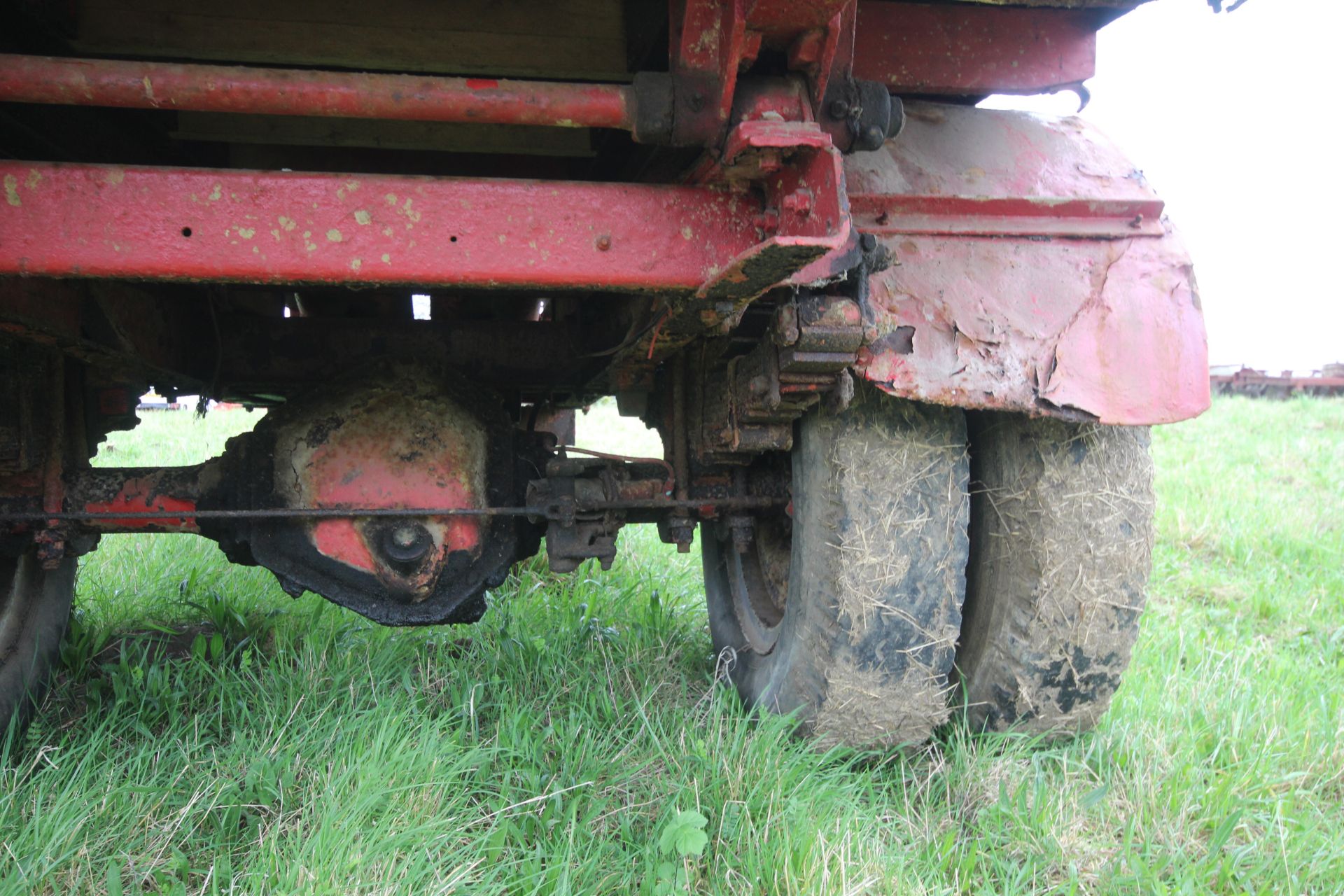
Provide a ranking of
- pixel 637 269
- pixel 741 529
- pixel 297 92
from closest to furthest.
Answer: pixel 297 92, pixel 637 269, pixel 741 529

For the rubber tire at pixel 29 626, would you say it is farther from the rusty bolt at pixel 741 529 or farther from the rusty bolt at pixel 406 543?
the rusty bolt at pixel 741 529

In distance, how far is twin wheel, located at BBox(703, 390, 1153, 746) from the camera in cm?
173

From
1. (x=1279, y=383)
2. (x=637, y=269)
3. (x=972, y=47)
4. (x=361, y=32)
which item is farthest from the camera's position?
(x=1279, y=383)

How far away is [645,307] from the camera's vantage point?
69.9 inches

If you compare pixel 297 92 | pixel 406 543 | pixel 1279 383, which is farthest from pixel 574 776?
pixel 1279 383

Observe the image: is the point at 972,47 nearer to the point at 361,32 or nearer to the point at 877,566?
the point at 877,566

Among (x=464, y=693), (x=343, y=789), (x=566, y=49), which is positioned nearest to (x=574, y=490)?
(x=464, y=693)

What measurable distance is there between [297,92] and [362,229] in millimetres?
186

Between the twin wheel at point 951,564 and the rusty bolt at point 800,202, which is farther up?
the rusty bolt at point 800,202

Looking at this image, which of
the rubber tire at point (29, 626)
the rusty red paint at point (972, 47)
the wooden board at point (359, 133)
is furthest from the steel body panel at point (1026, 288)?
the rubber tire at point (29, 626)

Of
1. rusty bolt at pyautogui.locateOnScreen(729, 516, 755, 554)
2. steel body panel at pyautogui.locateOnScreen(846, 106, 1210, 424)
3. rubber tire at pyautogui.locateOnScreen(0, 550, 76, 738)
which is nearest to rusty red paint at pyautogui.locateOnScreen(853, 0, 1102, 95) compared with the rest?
steel body panel at pyautogui.locateOnScreen(846, 106, 1210, 424)

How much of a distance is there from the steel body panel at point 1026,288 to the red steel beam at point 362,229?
14.4 inches

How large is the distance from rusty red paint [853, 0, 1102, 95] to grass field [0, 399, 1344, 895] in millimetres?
1293

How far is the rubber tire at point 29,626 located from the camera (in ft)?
6.58
